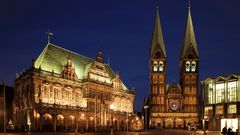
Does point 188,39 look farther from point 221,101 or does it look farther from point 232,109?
point 232,109

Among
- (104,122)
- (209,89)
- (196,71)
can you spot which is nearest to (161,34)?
(196,71)

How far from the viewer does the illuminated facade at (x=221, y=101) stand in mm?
86000

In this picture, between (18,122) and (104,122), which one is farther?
(104,122)

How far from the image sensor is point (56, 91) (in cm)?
7781

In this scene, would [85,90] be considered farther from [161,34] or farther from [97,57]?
[161,34]

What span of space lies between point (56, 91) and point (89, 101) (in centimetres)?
1121

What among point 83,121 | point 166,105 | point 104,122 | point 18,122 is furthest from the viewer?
A: point 166,105

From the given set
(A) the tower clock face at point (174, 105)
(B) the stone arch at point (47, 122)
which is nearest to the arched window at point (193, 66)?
(A) the tower clock face at point (174, 105)

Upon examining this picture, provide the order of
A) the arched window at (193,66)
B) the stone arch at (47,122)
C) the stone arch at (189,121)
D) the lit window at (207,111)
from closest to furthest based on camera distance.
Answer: the stone arch at (47,122) < the lit window at (207,111) < the stone arch at (189,121) < the arched window at (193,66)

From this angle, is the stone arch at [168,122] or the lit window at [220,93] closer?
the lit window at [220,93]

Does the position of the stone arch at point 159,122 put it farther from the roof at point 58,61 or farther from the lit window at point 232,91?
the lit window at point 232,91

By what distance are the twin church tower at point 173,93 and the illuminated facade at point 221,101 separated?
3341 centimetres

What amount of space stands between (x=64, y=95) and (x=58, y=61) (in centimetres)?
831

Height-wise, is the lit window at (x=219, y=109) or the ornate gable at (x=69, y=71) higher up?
the ornate gable at (x=69, y=71)
